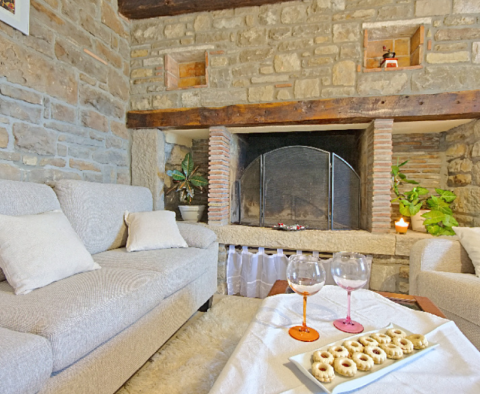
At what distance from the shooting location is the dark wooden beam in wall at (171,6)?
252 cm

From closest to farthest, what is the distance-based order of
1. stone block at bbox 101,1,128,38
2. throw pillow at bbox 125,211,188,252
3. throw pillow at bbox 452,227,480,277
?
throw pillow at bbox 452,227,480,277 → throw pillow at bbox 125,211,188,252 → stone block at bbox 101,1,128,38

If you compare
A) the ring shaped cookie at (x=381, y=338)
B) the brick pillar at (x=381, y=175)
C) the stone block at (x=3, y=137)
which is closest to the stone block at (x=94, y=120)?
the stone block at (x=3, y=137)

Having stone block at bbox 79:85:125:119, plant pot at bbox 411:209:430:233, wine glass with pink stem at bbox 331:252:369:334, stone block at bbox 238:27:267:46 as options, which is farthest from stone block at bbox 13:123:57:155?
plant pot at bbox 411:209:430:233

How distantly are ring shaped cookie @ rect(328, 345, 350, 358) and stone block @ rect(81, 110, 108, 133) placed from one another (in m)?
2.44

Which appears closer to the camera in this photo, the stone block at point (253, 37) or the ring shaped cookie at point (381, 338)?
the ring shaped cookie at point (381, 338)

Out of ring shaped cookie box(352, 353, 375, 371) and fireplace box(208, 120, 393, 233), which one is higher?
fireplace box(208, 120, 393, 233)

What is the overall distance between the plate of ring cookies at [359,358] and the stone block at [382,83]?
206cm

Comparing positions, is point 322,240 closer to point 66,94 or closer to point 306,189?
point 306,189

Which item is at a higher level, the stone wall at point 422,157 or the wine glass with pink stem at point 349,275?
the stone wall at point 422,157

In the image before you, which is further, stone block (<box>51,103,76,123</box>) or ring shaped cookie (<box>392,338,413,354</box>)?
stone block (<box>51,103,76,123</box>)

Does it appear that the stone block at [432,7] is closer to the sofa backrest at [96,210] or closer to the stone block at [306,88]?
the stone block at [306,88]

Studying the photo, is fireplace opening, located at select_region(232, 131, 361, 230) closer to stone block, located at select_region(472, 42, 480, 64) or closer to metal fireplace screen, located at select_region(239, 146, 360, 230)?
metal fireplace screen, located at select_region(239, 146, 360, 230)

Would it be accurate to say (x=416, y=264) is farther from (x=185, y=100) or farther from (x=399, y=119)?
(x=185, y=100)

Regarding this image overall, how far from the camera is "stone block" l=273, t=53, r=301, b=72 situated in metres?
2.45
